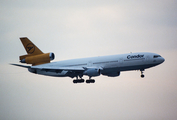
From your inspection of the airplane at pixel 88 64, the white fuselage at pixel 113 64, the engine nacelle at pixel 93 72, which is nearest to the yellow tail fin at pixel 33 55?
the airplane at pixel 88 64

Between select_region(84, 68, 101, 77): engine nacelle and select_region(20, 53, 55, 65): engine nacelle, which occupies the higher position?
select_region(20, 53, 55, 65): engine nacelle

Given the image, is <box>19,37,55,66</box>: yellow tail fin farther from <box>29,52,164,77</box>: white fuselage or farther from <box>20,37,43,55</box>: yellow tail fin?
<box>29,52,164,77</box>: white fuselage

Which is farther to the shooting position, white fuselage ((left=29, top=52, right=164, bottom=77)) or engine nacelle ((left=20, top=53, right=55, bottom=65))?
engine nacelle ((left=20, top=53, right=55, bottom=65))

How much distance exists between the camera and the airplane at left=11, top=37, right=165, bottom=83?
7394 cm

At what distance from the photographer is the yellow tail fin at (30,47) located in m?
80.9

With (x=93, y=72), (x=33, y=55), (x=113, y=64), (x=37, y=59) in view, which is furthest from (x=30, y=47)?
(x=113, y=64)

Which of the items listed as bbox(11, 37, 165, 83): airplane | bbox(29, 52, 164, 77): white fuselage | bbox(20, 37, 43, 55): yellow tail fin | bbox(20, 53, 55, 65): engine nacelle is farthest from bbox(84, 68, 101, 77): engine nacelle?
bbox(20, 37, 43, 55): yellow tail fin

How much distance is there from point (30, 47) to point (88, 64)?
1722 cm

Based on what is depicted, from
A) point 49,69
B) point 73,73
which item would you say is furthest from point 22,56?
point 73,73

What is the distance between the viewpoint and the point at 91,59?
253 feet

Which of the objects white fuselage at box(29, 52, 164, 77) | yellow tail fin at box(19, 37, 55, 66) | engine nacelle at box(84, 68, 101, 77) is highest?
yellow tail fin at box(19, 37, 55, 66)

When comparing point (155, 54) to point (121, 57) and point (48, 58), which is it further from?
point (48, 58)

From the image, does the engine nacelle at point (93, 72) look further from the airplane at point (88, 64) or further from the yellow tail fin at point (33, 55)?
the yellow tail fin at point (33, 55)

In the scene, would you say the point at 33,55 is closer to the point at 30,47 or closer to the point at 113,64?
the point at 30,47
